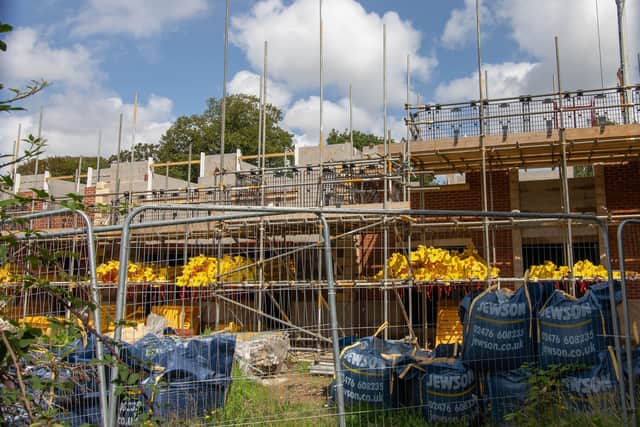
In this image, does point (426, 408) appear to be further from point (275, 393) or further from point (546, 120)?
point (546, 120)

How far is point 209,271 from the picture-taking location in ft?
33.9

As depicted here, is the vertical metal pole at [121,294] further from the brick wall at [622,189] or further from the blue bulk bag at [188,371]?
the brick wall at [622,189]

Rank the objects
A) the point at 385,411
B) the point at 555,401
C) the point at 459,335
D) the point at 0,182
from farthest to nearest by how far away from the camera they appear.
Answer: the point at 459,335 → the point at 385,411 → the point at 555,401 → the point at 0,182

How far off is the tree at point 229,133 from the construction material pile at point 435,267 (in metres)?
38.1

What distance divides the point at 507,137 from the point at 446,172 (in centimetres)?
269

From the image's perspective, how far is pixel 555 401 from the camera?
16.8 ft

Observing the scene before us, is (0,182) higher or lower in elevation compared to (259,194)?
lower

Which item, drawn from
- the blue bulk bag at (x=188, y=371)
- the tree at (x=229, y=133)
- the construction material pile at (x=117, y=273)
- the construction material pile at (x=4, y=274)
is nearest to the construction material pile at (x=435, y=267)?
the construction material pile at (x=117, y=273)

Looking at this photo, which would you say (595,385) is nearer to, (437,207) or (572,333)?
(572,333)

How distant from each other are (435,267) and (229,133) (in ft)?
137

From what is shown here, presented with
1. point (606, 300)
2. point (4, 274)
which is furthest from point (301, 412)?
point (606, 300)

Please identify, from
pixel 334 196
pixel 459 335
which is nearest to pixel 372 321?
pixel 459 335

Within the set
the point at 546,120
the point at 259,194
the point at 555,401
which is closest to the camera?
the point at 555,401

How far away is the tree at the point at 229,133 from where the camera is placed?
49844mm
